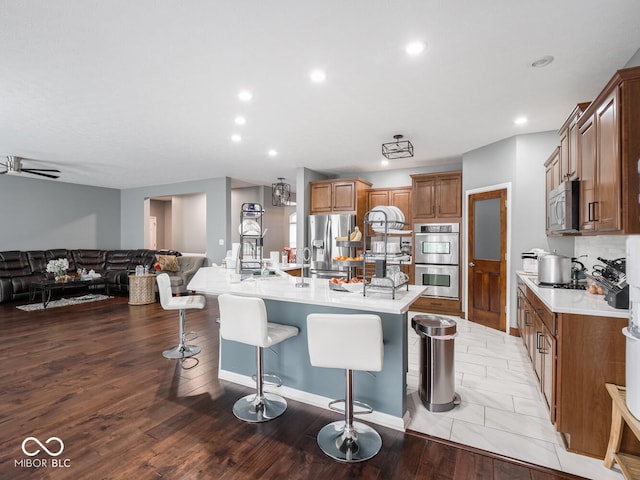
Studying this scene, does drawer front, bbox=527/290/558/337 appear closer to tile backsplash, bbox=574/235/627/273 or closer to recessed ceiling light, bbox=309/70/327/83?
tile backsplash, bbox=574/235/627/273

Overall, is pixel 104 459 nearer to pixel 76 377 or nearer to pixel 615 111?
pixel 76 377

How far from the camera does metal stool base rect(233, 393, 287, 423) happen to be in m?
2.35

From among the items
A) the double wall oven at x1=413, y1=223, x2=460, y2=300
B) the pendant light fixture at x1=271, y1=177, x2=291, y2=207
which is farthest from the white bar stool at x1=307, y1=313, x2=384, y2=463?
the pendant light fixture at x1=271, y1=177, x2=291, y2=207

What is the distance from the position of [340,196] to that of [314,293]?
150 inches

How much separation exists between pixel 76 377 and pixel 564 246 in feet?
18.2

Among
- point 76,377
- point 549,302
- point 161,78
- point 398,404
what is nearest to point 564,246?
point 549,302

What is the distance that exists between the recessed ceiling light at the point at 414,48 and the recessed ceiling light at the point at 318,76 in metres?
0.70

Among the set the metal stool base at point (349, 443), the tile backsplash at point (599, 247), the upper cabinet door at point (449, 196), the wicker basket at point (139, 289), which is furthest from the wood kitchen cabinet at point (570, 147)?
the wicker basket at point (139, 289)

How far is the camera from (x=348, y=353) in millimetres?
1938

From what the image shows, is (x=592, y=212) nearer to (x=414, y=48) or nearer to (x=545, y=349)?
(x=545, y=349)

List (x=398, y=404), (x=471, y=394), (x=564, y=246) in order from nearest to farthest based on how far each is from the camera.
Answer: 1. (x=398, y=404)
2. (x=471, y=394)
3. (x=564, y=246)

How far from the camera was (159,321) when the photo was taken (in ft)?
16.7

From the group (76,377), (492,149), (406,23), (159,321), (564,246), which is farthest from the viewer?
(159,321)

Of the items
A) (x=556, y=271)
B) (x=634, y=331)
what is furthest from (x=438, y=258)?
(x=634, y=331)
